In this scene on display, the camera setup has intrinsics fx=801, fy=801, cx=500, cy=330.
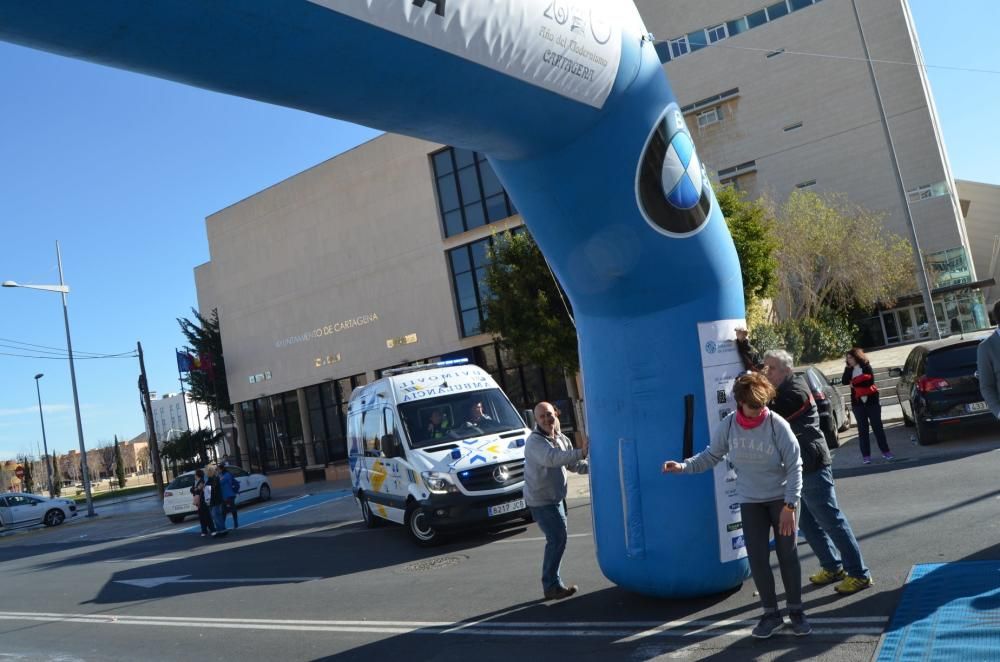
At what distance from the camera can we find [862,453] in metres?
12.4

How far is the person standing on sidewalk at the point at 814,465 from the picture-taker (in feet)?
18.7

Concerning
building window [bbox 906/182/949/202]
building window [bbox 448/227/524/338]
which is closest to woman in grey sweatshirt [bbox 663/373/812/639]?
building window [bbox 448/227/524/338]

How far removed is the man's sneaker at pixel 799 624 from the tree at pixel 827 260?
28.9 meters

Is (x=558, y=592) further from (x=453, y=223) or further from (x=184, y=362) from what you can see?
(x=184, y=362)

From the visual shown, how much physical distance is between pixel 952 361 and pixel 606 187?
8.90 meters

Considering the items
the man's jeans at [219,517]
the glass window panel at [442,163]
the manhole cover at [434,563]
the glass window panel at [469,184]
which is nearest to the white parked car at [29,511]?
the man's jeans at [219,517]

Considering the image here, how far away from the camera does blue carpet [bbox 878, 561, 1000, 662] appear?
4.54m

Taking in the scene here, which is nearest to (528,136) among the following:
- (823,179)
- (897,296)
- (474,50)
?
(474,50)

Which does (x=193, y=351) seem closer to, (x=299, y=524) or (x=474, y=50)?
(x=299, y=524)

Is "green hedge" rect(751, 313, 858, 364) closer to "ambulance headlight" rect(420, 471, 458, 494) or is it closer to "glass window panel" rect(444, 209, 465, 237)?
"glass window panel" rect(444, 209, 465, 237)

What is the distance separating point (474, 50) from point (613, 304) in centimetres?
238

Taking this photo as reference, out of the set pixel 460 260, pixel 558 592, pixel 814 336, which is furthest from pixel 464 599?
pixel 814 336

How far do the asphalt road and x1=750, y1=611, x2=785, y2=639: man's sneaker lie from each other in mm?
54

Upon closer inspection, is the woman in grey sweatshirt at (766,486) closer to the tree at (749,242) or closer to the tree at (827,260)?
the tree at (749,242)
